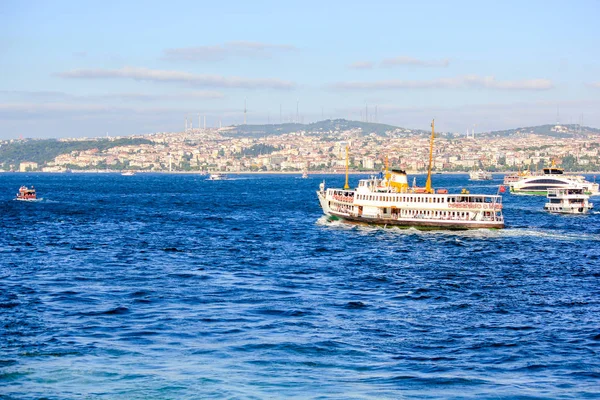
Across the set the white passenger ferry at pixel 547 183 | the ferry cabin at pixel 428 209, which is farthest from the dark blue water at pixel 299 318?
the white passenger ferry at pixel 547 183

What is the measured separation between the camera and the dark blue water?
78.3 ft

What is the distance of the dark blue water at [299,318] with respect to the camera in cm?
2388

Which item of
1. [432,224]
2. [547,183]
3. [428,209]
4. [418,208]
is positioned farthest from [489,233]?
[547,183]

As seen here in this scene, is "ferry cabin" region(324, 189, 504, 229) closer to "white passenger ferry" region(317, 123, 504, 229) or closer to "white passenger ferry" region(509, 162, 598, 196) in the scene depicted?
"white passenger ferry" region(317, 123, 504, 229)

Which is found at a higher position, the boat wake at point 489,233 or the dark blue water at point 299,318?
the boat wake at point 489,233

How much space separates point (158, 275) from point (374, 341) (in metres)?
18.7

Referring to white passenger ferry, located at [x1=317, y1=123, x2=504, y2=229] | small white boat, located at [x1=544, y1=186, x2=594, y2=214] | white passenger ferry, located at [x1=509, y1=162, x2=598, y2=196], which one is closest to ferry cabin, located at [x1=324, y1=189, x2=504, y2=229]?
white passenger ferry, located at [x1=317, y1=123, x2=504, y2=229]

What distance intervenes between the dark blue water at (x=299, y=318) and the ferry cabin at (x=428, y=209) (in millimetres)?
4879

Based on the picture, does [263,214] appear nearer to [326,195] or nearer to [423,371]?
[326,195]

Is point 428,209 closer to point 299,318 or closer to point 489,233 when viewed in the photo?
point 489,233

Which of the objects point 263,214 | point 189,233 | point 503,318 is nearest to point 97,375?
point 503,318

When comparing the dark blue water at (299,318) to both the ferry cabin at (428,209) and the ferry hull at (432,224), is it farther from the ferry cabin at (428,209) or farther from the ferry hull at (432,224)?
the ferry cabin at (428,209)

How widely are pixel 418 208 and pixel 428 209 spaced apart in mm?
895

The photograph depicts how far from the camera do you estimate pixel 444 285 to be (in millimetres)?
42250
